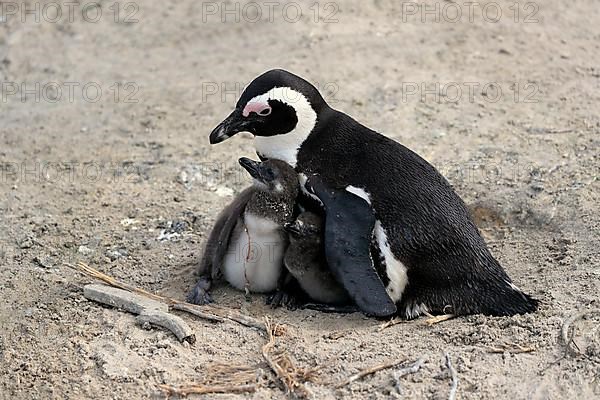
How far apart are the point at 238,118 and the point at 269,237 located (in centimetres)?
54

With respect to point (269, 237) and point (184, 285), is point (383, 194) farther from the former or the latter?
point (184, 285)

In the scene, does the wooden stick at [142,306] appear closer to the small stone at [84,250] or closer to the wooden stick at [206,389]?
the wooden stick at [206,389]

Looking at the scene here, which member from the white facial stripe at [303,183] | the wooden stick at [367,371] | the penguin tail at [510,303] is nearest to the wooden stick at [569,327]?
the penguin tail at [510,303]

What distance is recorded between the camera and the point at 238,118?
417 cm

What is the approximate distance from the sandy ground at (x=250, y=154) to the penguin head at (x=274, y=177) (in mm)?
535

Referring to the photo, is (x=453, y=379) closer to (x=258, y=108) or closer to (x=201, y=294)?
(x=201, y=294)

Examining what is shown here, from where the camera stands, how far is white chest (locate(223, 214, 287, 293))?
162 inches

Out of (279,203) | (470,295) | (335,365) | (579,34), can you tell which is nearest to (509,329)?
(470,295)

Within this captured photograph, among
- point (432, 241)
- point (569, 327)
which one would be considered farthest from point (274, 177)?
point (569, 327)

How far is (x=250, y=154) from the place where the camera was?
18.8 feet

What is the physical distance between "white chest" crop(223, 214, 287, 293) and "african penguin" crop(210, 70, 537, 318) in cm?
30

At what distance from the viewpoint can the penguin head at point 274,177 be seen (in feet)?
13.3

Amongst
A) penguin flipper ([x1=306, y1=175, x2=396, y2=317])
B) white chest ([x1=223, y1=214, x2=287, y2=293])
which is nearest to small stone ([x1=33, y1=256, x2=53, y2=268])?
white chest ([x1=223, y1=214, x2=287, y2=293])

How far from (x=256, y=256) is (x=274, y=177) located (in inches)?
14.9
